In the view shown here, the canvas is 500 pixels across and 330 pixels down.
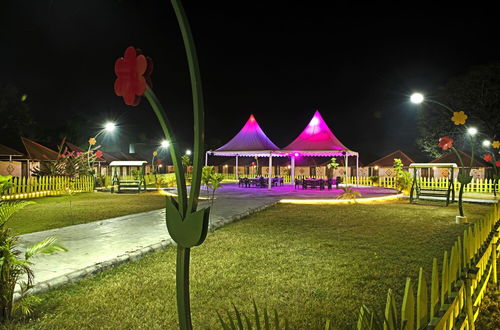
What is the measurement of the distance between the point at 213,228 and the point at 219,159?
1446 inches

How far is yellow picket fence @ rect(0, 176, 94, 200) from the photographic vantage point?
587 inches

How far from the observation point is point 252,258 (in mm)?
5543

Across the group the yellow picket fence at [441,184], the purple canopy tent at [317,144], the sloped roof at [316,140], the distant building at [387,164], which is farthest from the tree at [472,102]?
the sloped roof at [316,140]

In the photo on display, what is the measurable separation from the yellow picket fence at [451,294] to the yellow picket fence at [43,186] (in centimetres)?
1561

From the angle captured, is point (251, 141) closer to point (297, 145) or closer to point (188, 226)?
point (297, 145)

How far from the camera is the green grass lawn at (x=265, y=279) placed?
3414 mm

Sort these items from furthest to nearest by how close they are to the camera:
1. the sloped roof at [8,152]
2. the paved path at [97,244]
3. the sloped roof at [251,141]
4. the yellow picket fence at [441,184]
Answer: the sloped roof at [251,141] < the sloped roof at [8,152] < the yellow picket fence at [441,184] < the paved path at [97,244]

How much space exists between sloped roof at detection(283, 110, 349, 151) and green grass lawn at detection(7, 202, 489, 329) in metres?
13.3

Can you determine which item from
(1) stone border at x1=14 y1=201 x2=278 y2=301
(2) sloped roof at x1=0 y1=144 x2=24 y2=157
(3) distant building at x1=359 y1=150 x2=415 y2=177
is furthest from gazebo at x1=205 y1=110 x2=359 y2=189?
(1) stone border at x1=14 y1=201 x2=278 y2=301

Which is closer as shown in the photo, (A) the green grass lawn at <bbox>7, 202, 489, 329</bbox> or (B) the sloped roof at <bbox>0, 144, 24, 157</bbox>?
(A) the green grass lawn at <bbox>7, 202, 489, 329</bbox>

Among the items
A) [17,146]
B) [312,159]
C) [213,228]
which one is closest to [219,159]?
[312,159]

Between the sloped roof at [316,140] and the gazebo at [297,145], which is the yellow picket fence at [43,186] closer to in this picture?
the gazebo at [297,145]

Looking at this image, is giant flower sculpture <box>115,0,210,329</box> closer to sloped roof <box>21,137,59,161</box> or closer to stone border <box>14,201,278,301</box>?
stone border <box>14,201,278,301</box>

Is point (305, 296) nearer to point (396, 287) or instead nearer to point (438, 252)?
point (396, 287)
